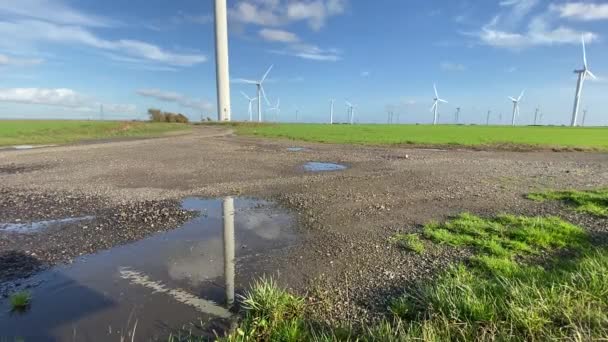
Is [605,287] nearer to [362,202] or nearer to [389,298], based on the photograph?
[389,298]

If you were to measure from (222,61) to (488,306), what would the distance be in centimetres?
11157

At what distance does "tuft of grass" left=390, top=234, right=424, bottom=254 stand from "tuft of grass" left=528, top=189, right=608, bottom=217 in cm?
638

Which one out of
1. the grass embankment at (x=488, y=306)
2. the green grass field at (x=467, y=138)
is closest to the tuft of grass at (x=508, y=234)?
the grass embankment at (x=488, y=306)

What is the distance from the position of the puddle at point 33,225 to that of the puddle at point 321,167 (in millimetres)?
12947

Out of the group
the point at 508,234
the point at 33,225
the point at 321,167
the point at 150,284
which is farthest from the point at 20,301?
the point at 321,167

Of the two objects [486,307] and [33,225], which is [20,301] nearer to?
[33,225]

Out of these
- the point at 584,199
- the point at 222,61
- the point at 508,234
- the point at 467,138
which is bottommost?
the point at 508,234

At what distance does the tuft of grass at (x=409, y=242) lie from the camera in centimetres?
772

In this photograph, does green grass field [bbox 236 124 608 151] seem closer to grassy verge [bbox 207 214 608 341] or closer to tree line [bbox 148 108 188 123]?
grassy verge [bbox 207 214 608 341]

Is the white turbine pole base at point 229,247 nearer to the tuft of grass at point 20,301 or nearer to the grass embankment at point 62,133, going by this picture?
the tuft of grass at point 20,301

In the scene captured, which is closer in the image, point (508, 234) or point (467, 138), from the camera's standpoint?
point (508, 234)

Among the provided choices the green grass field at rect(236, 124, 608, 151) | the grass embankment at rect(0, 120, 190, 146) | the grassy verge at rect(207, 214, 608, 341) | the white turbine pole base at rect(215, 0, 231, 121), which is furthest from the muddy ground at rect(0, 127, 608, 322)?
the white turbine pole base at rect(215, 0, 231, 121)

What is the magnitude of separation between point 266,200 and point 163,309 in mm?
7628

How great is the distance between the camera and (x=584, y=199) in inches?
462
